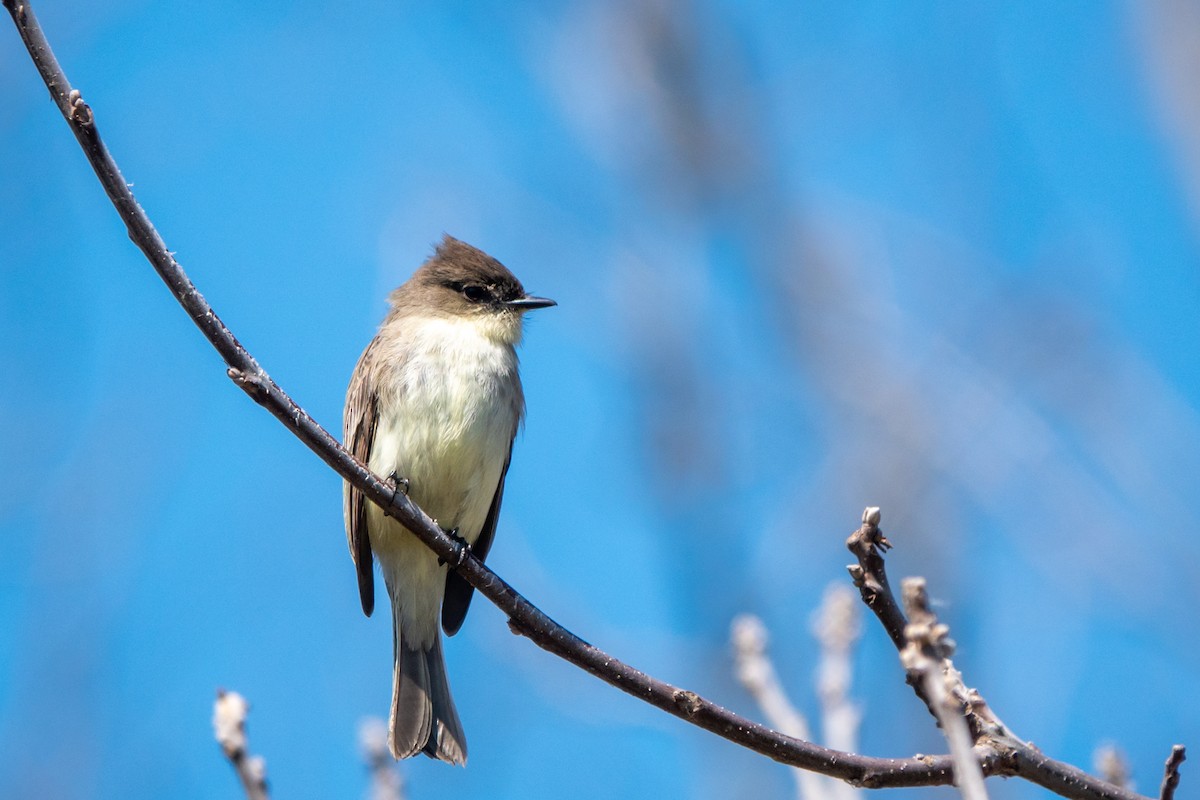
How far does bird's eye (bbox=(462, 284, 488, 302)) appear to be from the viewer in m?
5.77

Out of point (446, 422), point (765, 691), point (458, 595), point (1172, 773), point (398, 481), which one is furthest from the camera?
point (458, 595)

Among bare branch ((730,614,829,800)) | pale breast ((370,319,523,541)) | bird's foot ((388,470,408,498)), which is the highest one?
pale breast ((370,319,523,541))

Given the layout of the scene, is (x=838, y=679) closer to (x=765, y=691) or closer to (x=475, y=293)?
(x=765, y=691)

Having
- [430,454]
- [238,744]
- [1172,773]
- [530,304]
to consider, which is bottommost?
[238,744]

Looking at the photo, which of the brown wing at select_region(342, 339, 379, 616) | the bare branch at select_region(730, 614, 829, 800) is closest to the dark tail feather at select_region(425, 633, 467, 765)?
the brown wing at select_region(342, 339, 379, 616)

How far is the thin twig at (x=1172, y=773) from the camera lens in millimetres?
2260

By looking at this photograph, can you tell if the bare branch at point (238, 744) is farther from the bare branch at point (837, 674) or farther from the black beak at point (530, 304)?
the black beak at point (530, 304)

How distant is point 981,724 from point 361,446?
3114mm

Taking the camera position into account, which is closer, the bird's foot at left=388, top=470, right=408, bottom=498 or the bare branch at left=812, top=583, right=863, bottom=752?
the bare branch at left=812, top=583, right=863, bottom=752

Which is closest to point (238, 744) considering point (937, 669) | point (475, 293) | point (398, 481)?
point (937, 669)

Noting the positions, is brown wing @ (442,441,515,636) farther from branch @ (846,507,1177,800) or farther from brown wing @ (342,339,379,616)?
branch @ (846,507,1177,800)

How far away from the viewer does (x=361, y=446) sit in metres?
5.06

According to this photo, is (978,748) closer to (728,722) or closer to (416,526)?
(728,722)

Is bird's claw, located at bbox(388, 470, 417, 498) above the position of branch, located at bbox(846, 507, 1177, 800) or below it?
above
